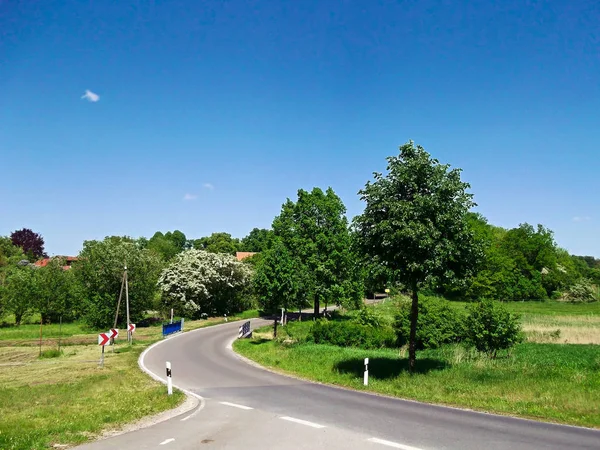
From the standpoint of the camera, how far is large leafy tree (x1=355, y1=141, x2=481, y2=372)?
1520cm

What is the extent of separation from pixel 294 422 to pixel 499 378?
8.17 metres

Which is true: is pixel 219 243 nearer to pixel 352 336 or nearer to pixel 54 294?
pixel 54 294

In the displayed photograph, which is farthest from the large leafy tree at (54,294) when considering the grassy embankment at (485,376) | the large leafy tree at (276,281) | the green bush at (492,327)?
the green bush at (492,327)

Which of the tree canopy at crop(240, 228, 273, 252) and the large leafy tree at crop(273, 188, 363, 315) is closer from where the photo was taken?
the large leafy tree at crop(273, 188, 363, 315)

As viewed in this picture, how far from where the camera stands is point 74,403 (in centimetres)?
1407

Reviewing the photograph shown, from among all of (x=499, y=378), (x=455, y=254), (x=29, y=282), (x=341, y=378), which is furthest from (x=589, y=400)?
(x=29, y=282)

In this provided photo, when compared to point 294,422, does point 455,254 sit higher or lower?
higher

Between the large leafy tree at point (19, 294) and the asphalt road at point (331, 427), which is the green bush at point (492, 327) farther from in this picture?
the large leafy tree at point (19, 294)

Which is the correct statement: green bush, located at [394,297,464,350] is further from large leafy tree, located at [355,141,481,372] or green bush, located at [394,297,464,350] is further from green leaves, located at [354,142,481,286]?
green leaves, located at [354,142,481,286]

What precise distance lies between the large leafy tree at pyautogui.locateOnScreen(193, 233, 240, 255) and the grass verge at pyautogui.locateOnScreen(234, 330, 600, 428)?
83048 millimetres

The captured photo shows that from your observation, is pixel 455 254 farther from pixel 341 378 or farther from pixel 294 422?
pixel 294 422

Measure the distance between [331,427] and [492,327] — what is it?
12588 mm

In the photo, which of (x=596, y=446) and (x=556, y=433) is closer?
(x=596, y=446)

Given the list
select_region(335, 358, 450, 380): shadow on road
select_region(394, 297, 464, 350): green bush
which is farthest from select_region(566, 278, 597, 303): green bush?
select_region(335, 358, 450, 380): shadow on road
